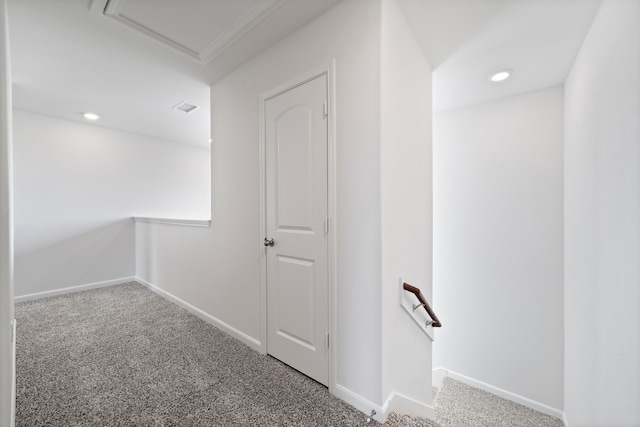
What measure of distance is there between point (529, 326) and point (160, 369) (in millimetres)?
3409

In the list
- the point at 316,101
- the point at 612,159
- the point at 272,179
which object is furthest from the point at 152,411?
the point at 612,159

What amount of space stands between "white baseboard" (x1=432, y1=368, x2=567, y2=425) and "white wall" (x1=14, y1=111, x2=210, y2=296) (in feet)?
15.4

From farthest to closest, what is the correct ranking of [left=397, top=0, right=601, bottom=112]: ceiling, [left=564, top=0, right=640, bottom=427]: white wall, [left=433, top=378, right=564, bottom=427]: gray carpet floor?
[left=433, top=378, right=564, bottom=427]: gray carpet floor → [left=397, top=0, right=601, bottom=112]: ceiling → [left=564, top=0, right=640, bottom=427]: white wall

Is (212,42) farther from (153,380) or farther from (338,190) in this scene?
(153,380)

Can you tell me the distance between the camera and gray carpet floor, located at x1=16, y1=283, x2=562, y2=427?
141 centimetres

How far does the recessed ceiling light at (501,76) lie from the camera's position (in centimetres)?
227

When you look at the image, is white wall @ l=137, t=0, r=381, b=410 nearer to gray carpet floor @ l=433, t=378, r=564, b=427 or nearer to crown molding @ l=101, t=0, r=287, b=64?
crown molding @ l=101, t=0, r=287, b=64

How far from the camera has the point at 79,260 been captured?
3.60m

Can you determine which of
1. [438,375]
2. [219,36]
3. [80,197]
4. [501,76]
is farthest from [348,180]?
[80,197]

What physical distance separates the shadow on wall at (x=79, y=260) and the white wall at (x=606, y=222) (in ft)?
17.4

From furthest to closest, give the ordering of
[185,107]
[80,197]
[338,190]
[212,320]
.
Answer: [80,197] → [185,107] → [212,320] → [338,190]

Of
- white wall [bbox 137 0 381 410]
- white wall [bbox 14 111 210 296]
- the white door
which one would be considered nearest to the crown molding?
white wall [bbox 137 0 381 410]

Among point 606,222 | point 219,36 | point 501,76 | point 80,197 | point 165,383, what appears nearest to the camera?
point 606,222

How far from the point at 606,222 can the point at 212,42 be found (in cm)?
289
